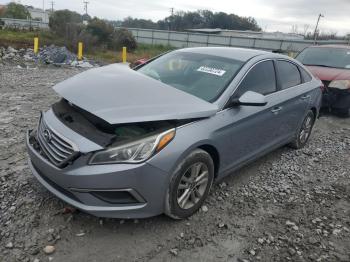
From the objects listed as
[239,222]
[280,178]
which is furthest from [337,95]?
[239,222]

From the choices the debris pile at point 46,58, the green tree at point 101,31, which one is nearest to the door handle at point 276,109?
the debris pile at point 46,58

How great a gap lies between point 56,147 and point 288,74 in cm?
350

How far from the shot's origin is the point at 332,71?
26.5 feet

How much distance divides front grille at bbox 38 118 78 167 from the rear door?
2.66 metres

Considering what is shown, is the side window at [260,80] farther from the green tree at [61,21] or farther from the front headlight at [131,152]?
the green tree at [61,21]

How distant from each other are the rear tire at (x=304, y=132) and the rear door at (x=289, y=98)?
10.5 inches

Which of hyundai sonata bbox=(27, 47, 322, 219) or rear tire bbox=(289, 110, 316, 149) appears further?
rear tire bbox=(289, 110, 316, 149)

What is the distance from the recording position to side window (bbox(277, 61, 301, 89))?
4.71 metres

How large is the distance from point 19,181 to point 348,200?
3.95 metres

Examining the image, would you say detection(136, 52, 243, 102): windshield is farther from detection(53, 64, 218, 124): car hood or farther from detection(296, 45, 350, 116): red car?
detection(296, 45, 350, 116): red car

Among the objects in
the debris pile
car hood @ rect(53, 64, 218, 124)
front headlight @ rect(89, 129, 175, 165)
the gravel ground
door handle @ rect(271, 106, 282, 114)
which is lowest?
the gravel ground

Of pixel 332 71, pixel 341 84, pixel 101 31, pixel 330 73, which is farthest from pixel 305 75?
pixel 101 31

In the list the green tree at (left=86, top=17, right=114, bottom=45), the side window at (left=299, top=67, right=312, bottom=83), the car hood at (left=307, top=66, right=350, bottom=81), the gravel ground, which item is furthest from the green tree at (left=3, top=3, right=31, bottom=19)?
the side window at (left=299, top=67, right=312, bottom=83)

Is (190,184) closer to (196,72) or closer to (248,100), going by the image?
(248,100)
